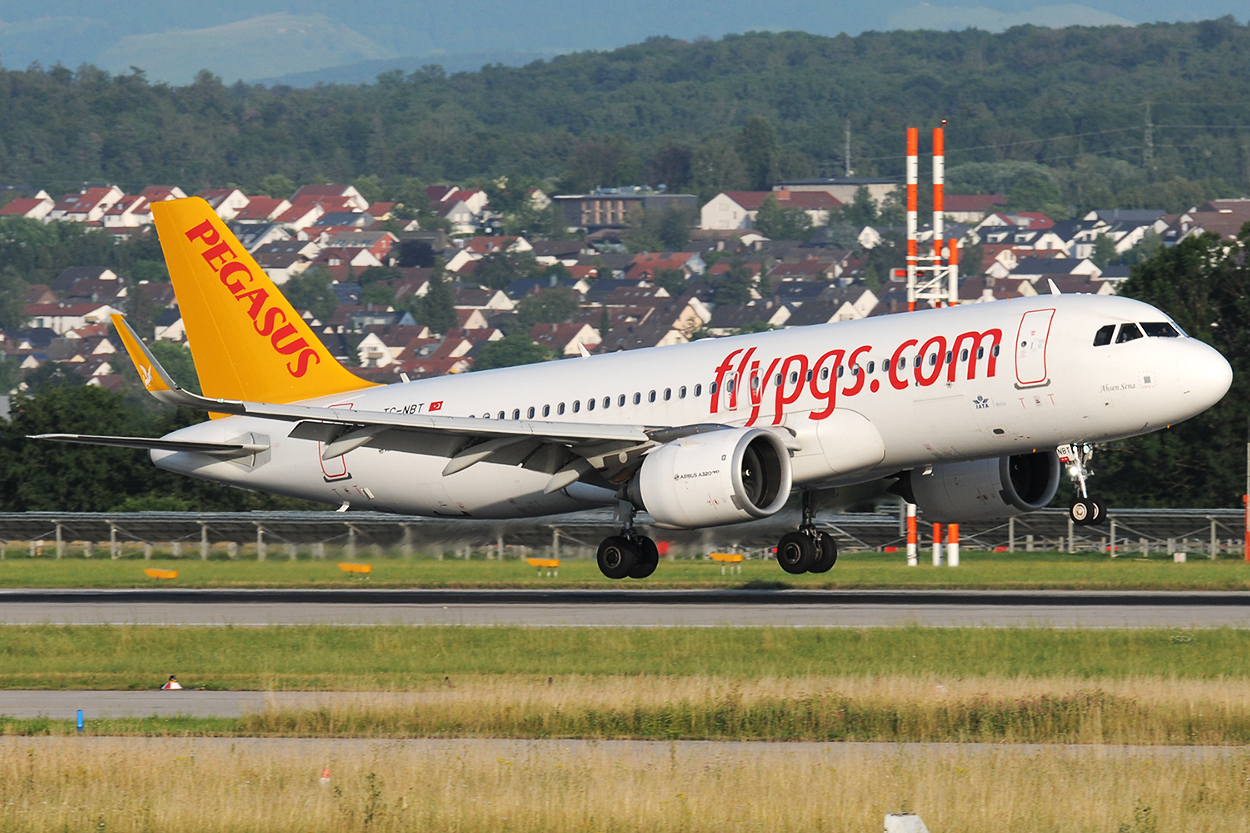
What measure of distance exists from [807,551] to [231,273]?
16505 millimetres

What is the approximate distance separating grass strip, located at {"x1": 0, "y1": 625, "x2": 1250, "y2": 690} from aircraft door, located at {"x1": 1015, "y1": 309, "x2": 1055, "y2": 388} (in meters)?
4.95

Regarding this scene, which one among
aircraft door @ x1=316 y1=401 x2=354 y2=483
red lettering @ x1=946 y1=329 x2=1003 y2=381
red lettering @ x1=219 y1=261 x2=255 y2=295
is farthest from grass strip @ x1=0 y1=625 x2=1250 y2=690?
red lettering @ x1=219 y1=261 x2=255 y2=295

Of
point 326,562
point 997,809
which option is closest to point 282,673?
point 997,809

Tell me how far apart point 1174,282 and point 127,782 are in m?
78.6

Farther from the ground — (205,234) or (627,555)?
(205,234)

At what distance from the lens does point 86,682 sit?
33250 millimetres

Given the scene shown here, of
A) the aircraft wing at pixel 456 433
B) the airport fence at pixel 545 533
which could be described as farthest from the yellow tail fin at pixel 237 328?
the airport fence at pixel 545 533

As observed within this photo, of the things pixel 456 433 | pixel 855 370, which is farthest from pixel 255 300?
pixel 855 370

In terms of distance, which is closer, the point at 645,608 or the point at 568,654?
the point at 568,654

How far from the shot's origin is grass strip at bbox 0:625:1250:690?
32.8 metres

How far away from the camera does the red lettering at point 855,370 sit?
38.7 metres

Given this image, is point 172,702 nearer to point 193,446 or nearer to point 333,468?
point 193,446

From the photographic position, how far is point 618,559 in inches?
1684

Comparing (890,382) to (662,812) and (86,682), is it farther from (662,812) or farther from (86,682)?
(662,812)
